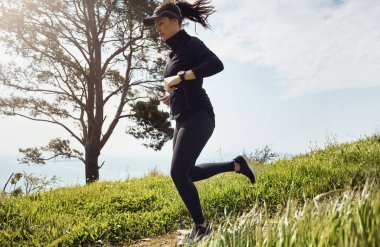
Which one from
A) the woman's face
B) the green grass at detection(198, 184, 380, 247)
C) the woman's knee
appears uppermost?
the woman's face

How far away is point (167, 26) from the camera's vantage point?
378 cm

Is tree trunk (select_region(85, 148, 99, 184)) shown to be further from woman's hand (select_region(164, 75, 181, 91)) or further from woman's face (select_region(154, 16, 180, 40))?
woman's hand (select_region(164, 75, 181, 91))

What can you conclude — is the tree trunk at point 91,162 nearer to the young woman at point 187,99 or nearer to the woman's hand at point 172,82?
the young woman at point 187,99

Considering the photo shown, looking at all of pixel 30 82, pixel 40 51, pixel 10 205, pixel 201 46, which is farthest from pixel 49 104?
pixel 201 46

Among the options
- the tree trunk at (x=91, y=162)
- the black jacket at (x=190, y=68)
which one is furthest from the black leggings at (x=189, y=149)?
the tree trunk at (x=91, y=162)

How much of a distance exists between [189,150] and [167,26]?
1.29 m

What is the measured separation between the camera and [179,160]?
11.4 feet

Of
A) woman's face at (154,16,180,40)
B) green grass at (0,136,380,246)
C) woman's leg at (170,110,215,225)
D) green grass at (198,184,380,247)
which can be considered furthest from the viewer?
green grass at (0,136,380,246)

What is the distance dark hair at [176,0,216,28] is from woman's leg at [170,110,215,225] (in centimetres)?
132

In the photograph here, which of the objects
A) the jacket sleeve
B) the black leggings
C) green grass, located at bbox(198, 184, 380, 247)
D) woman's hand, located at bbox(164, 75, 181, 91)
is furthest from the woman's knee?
green grass, located at bbox(198, 184, 380, 247)

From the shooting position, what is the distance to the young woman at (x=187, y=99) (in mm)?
3475

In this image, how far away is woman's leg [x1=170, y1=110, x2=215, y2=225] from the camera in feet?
11.3

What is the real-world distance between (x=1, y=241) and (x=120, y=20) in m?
12.2

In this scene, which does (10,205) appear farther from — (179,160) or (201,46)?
(201,46)
